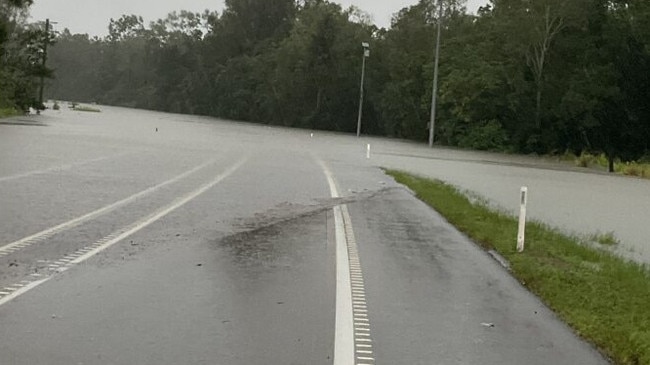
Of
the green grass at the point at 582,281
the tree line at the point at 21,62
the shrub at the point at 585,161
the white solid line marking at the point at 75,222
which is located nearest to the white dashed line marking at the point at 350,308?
the green grass at the point at 582,281

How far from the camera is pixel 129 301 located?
7.54 metres

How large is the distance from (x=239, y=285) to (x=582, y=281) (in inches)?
162

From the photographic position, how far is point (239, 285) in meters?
8.46

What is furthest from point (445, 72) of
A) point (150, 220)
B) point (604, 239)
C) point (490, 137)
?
point (150, 220)

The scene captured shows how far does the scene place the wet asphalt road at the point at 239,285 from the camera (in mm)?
6258

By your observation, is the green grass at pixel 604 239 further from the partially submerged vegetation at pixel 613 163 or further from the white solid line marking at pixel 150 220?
the partially submerged vegetation at pixel 613 163

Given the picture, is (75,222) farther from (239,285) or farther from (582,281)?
(582,281)

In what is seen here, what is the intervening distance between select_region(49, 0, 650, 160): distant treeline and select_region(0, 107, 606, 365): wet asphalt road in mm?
37603

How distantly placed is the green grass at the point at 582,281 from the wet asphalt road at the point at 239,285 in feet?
0.79

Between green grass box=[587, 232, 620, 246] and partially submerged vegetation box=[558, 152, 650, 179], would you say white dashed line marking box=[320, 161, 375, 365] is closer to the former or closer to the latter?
green grass box=[587, 232, 620, 246]

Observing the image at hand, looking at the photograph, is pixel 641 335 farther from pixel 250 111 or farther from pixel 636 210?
pixel 250 111

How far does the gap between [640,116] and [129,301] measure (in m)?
53.6

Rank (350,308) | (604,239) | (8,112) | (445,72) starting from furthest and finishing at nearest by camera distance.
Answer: (445,72), (8,112), (604,239), (350,308)


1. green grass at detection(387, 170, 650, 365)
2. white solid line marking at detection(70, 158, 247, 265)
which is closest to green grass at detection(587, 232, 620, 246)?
green grass at detection(387, 170, 650, 365)
